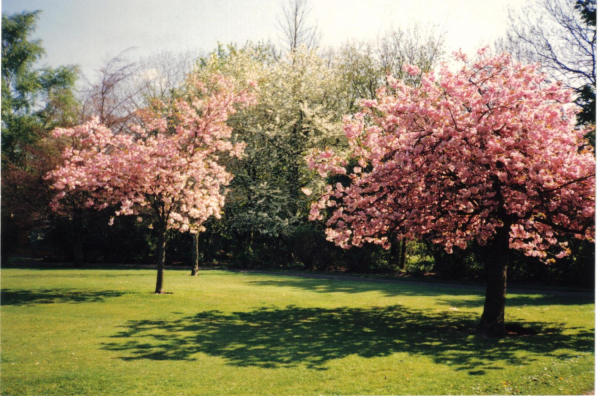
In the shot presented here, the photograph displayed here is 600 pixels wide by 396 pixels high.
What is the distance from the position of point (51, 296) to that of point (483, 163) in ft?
29.9

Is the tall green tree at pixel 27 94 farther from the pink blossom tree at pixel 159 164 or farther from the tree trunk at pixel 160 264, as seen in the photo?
the tree trunk at pixel 160 264

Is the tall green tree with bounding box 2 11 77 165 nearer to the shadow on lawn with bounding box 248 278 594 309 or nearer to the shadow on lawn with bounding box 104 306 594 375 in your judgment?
the shadow on lawn with bounding box 104 306 594 375

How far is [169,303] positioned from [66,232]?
12.3 meters

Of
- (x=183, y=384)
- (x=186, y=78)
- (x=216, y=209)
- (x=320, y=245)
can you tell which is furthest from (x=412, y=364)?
(x=186, y=78)

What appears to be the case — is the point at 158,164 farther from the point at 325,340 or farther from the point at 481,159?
the point at 481,159

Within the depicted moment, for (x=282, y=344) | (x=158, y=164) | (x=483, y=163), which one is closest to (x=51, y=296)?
(x=158, y=164)

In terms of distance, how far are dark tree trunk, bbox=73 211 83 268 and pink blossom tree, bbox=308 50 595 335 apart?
14037mm

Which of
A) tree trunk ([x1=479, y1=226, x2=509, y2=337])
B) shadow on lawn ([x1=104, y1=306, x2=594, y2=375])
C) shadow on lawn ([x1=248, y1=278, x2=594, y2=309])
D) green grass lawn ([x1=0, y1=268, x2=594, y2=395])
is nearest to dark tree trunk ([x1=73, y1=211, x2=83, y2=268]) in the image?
green grass lawn ([x1=0, y1=268, x2=594, y2=395])

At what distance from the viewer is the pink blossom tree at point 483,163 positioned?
21.2ft

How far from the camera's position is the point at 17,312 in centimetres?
852

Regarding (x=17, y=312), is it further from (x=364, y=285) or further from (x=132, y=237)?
(x=132, y=237)

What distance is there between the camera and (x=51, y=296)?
10.5 m

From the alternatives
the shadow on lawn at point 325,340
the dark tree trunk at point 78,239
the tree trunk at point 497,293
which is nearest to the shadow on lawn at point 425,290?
the shadow on lawn at point 325,340

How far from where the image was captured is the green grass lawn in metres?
4.85
